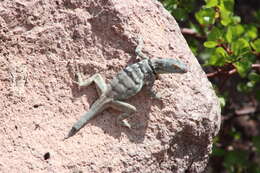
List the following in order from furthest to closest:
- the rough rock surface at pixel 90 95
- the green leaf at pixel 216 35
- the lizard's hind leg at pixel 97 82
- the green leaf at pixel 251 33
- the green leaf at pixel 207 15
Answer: the green leaf at pixel 251 33 → the green leaf at pixel 207 15 → the green leaf at pixel 216 35 → the lizard's hind leg at pixel 97 82 → the rough rock surface at pixel 90 95

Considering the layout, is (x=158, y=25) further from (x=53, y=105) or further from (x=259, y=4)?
(x=259, y=4)

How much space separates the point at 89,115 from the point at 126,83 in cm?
42

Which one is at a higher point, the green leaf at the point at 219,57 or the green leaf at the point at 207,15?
the green leaf at the point at 207,15

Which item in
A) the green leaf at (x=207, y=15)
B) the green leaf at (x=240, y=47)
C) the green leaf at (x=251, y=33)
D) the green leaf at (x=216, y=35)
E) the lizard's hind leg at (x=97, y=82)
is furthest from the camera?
the green leaf at (x=251, y=33)

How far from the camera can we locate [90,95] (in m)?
4.07

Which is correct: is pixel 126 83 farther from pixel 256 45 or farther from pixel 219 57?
pixel 256 45

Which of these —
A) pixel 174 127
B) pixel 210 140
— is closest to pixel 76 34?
pixel 174 127

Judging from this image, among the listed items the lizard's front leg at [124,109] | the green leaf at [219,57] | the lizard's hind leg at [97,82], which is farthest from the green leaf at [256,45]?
the lizard's hind leg at [97,82]

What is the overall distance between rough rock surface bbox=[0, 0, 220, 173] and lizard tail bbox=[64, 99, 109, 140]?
55 millimetres

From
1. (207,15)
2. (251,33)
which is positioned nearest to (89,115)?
(207,15)

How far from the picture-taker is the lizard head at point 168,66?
3852 mm

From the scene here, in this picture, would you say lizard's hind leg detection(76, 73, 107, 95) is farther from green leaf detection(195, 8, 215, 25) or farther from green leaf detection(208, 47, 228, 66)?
green leaf detection(195, 8, 215, 25)

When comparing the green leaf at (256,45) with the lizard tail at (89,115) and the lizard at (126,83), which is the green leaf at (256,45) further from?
the lizard tail at (89,115)

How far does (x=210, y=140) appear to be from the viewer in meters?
4.11
